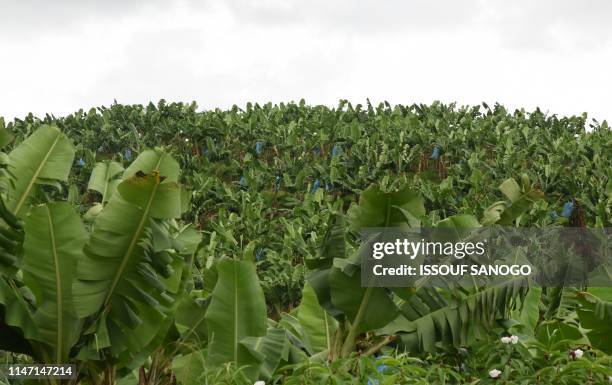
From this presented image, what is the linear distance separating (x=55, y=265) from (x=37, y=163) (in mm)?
1625

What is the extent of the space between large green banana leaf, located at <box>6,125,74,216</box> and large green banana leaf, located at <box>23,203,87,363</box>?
102 centimetres

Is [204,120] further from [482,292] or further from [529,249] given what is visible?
[482,292]

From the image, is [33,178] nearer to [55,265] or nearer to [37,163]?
Result: [37,163]

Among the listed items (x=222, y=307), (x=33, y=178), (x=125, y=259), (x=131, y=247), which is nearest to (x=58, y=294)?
(x=125, y=259)

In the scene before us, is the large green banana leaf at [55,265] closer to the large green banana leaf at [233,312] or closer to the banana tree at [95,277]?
the banana tree at [95,277]

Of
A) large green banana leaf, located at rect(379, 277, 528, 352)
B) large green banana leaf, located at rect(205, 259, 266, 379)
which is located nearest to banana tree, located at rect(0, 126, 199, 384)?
large green banana leaf, located at rect(205, 259, 266, 379)

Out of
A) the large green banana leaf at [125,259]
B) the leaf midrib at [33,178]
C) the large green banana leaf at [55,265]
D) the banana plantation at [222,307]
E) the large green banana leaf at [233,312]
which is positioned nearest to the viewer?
the large green banana leaf at [125,259]

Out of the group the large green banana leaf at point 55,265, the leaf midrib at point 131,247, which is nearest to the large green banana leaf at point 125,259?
the leaf midrib at point 131,247

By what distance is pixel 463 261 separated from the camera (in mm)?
9102

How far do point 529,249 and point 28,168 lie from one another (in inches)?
287

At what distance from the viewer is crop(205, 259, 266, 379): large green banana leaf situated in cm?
803

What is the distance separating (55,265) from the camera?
7.89 meters

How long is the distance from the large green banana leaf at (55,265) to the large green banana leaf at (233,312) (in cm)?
119

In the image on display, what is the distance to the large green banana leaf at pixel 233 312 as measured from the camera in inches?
316
